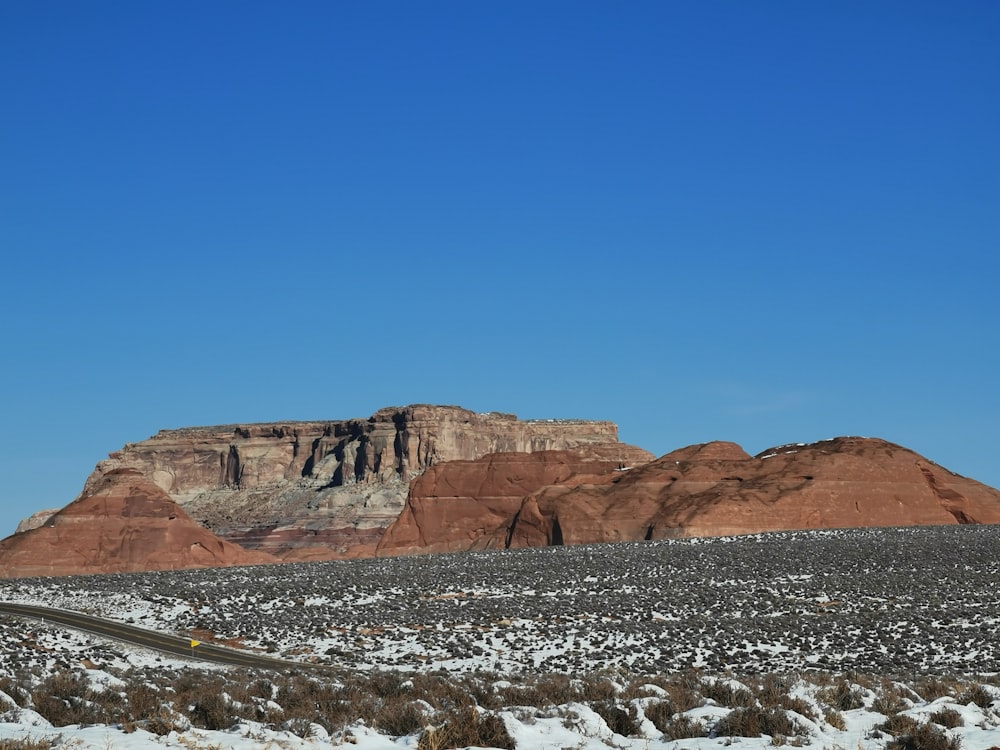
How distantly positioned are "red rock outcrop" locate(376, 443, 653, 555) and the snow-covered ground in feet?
124

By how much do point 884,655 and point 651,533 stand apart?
1733 inches

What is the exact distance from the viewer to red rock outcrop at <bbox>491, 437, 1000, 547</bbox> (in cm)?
8025

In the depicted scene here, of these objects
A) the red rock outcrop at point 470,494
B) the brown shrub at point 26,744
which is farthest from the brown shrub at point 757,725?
the red rock outcrop at point 470,494

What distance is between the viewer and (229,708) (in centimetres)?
1886

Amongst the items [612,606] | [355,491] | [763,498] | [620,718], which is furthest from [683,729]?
[355,491]

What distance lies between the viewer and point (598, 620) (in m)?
45.9

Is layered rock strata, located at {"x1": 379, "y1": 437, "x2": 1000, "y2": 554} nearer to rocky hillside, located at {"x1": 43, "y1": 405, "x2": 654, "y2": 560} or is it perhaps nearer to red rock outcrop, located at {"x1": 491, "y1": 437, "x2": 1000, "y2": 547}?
red rock outcrop, located at {"x1": 491, "y1": 437, "x2": 1000, "y2": 547}

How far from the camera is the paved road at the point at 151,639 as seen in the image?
131 feet

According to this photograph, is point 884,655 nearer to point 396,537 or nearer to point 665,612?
point 665,612

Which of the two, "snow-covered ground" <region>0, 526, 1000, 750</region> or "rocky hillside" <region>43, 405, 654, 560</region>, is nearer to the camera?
"snow-covered ground" <region>0, 526, 1000, 750</region>

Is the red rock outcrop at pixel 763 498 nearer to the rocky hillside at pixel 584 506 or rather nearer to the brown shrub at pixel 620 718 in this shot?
the rocky hillside at pixel 584 506

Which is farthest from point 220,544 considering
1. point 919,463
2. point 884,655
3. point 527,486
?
point 884,655

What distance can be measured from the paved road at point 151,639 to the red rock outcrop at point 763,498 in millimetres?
38286

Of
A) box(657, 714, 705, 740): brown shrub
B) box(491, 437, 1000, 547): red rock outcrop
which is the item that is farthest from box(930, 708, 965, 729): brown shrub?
box(491, 437, 1000, 547): red rock outcrop
